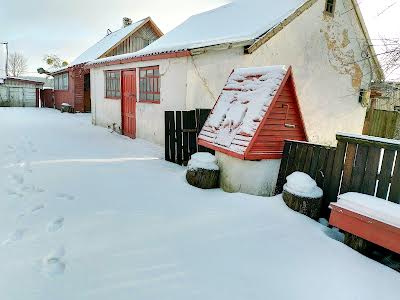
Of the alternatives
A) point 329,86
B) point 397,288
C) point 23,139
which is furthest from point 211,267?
point 23,139

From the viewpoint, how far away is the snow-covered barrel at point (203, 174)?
519 cm

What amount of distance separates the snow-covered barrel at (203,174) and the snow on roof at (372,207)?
7.50 ft

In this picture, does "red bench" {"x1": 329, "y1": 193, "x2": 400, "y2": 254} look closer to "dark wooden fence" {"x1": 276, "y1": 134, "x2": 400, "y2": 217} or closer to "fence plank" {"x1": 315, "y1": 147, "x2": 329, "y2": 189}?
"dark wooden fence" {"x1": 276, "y1": 134, "x2": 400, "y2": 217}

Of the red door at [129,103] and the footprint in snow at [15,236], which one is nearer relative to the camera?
the footprint in snow at [15,236]

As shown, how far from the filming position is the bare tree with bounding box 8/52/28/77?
75094 millimetres

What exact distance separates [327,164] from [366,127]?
10116mm

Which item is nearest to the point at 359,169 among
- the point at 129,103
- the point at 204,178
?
the point at 204,178

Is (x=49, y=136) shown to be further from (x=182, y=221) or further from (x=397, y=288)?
(x=397, y=288)

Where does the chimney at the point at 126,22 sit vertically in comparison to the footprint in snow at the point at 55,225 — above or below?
above

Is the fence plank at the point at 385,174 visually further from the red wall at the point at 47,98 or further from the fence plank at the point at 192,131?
the red wall at the point at 47,98

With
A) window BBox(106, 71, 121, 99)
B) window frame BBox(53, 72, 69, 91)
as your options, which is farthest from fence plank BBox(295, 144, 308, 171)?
window frame BBox(53, 72, 69, 91)

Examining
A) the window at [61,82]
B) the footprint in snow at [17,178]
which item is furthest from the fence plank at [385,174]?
the window at [61,82]

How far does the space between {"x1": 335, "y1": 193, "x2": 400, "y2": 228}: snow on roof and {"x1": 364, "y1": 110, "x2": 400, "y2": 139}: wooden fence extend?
980cm

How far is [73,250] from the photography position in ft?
9.82
